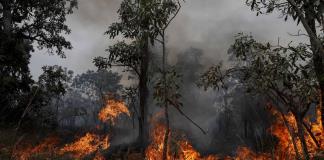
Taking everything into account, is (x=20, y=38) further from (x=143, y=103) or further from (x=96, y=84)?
(x=96, y=84)

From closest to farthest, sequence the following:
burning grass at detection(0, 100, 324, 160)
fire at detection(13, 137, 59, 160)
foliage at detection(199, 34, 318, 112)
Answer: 1. foliage at detection(199, 34, 318, 112)
2. fire at detection(13, 137, 59, 160)
3. burning grass at detection(0, 100, 324, 160)

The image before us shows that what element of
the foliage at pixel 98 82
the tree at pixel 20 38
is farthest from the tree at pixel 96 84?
the tree at pixel 20 38

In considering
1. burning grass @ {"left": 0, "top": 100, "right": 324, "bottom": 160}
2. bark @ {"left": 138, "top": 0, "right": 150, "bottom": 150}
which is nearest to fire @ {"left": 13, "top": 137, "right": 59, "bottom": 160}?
burning grass @ {"left": 0, "top": 100, "right": 324, "bottom": 160}

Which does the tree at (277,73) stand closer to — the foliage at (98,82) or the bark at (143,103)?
the bark at (143,103)

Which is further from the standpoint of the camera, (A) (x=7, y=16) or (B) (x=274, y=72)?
(A) (x=7, y=16)

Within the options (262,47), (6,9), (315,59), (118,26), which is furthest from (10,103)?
(315,59)

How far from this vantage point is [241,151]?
36031 millimetres

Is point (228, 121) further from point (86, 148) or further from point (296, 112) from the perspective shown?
point (296, 112)

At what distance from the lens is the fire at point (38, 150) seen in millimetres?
19250

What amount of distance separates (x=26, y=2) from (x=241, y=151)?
25446mm

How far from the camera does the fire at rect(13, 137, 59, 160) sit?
63.2 ft

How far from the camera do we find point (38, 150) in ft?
72.0

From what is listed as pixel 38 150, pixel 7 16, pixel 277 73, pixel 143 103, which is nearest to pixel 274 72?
pixel 277 73

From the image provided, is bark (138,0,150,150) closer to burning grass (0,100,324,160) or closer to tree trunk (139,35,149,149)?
tree trunk (139,35,149,149)
